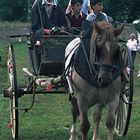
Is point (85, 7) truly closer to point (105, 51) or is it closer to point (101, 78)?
point (105, 51)

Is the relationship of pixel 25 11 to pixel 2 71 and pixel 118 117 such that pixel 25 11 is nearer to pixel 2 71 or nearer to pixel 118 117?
A: pixel 2 71

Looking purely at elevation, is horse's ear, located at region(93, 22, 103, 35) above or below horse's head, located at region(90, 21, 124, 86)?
above

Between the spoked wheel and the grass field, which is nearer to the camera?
the spoked wheel

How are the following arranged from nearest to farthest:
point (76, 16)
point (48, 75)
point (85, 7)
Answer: point (48, 75)
point (76, 16)
point (85, 7)

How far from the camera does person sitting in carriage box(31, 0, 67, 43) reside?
32.9 ft

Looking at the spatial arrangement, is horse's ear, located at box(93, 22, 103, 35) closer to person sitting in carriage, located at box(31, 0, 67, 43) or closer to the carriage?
the carriage

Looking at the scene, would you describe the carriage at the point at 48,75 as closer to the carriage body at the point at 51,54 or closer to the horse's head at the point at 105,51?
the carriage body at the point at 51,54

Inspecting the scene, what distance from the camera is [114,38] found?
7.54 m

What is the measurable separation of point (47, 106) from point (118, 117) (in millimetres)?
3759

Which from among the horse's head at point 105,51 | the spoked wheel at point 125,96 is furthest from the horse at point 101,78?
the spoked wheel at point 125,96

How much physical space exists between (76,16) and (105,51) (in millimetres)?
2907

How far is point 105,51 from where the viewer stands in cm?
746

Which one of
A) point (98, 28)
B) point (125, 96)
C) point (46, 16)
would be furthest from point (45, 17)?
point (98, 28)

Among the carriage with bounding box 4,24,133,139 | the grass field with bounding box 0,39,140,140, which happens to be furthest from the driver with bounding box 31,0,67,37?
the grass field with bounding box 0,39,140,140
